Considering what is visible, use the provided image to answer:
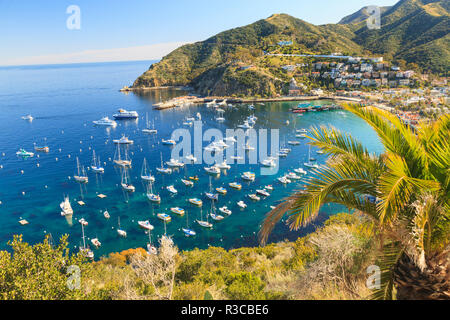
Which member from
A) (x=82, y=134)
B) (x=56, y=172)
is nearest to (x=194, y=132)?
(x=82, y=134)

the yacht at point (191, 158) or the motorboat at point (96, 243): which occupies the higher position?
the yacht at point (191, 158)

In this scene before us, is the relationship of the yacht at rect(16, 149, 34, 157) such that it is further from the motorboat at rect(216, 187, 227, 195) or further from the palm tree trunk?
the palm tree trunk

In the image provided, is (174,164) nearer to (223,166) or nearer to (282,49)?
(223,166)

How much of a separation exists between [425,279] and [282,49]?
478 ft

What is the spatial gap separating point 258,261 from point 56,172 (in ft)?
122

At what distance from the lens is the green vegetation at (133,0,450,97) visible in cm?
10738

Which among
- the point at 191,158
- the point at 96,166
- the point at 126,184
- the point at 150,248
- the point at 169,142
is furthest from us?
the point at 169,142

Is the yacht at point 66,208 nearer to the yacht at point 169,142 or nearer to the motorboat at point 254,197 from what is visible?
the motorboat at point 254,197

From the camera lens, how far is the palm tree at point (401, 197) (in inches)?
155

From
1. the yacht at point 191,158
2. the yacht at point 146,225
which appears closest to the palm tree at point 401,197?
the yacht at point 146,225

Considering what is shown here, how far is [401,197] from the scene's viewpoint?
160 inches

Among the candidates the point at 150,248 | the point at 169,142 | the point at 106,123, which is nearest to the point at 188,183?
the point at 150,248

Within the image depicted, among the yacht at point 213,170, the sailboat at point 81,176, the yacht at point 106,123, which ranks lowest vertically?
the sailboat at point 81,176

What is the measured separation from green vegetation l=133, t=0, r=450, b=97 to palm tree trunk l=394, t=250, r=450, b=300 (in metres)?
101
